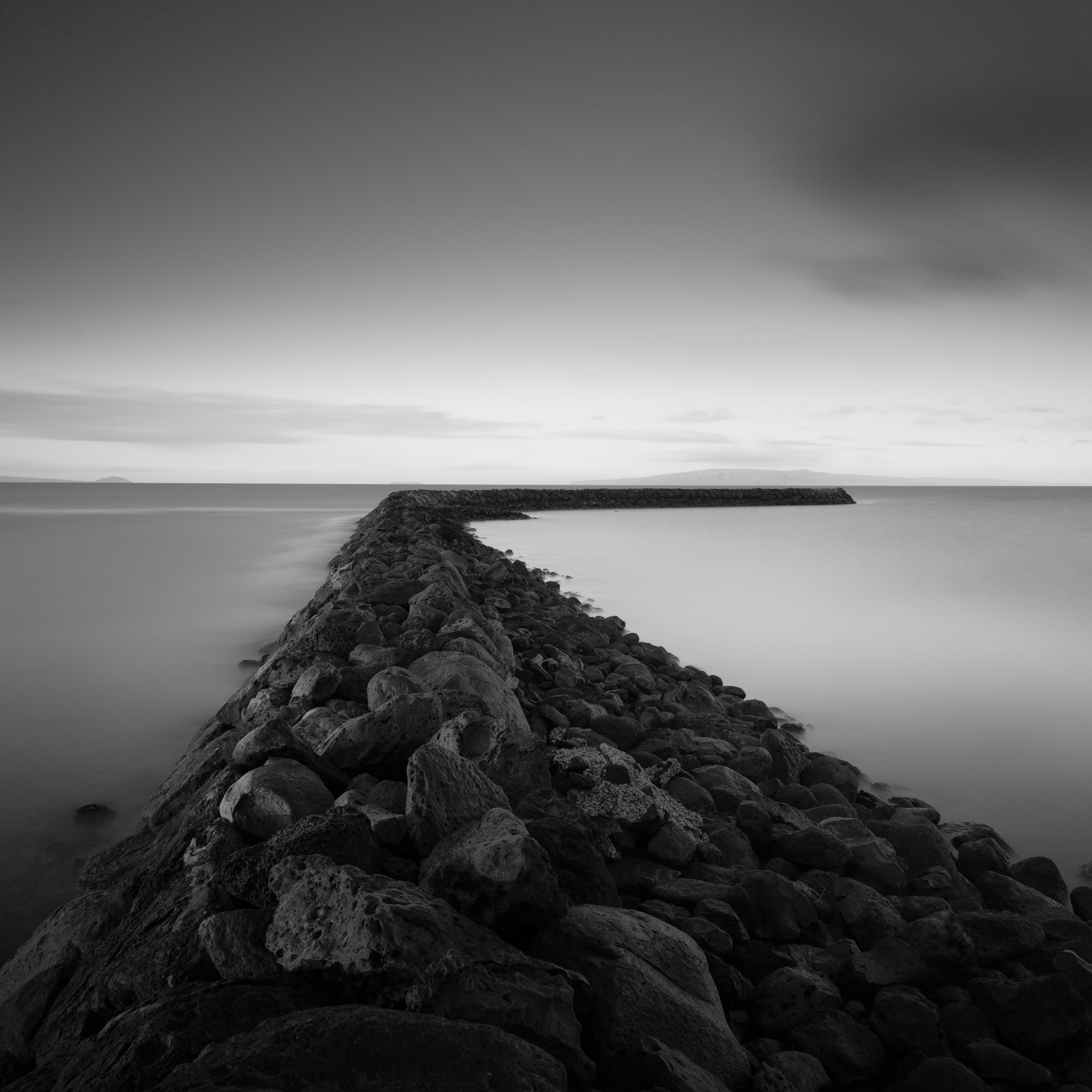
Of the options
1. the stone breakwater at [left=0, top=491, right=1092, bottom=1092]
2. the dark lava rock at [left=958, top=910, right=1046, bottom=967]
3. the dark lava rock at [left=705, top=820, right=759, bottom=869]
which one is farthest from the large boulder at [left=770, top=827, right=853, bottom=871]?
the dark lava rock at [left=958, top=910, right=1046, bottom=967]

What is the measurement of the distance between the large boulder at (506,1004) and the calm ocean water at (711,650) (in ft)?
7.81

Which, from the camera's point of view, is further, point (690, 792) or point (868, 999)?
point (690, 792)

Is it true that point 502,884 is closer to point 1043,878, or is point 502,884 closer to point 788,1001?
point 788,1001

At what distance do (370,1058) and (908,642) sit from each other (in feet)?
29.7

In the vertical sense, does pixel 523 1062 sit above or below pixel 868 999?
above

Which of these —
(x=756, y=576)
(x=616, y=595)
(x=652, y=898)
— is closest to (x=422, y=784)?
(x=652, y=898)

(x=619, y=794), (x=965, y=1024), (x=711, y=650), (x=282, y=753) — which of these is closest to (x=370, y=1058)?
(x=282, y=753)

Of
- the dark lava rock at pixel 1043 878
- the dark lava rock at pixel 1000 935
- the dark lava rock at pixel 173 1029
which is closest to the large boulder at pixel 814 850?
the dark lava rock at pixel 1000 935

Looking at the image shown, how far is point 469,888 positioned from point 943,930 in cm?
157

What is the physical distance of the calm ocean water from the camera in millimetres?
4414

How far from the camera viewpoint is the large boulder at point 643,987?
177 centimetres

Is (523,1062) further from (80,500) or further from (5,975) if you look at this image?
(80,500)

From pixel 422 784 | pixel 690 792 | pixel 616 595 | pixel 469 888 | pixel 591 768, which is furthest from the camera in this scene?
pixel 616 595

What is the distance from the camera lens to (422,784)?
7.32ft
